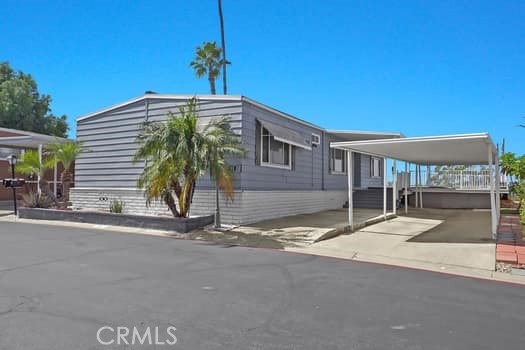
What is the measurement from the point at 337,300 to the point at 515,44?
1456 centimetres

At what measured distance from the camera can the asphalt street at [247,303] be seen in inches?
129

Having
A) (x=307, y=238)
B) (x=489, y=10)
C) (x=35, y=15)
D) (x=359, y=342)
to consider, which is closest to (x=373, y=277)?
(x=359, y=342)

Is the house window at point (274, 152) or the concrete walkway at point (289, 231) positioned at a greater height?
the house window at point (274, 152)

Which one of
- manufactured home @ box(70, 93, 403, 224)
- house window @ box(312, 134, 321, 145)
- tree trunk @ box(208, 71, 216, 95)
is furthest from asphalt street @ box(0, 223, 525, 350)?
tree trunk @ box(208, 71, 216, 95)

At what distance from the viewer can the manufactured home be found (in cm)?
1137

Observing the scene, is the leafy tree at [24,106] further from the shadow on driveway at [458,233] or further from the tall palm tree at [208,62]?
the shadow on driveway at [458,233]

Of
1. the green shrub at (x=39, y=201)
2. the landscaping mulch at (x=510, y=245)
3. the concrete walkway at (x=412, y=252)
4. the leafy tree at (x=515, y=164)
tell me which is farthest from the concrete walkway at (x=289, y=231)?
the green shrub at (x=39, y=201)

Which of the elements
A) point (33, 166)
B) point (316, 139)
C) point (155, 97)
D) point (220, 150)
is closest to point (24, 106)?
point (33, 166)

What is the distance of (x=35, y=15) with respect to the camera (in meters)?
14.3

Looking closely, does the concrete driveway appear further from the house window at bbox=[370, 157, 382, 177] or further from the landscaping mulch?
the house window at bbox=[370, 157, 382, 177]

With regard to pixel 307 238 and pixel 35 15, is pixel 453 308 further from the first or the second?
pixel 35 15

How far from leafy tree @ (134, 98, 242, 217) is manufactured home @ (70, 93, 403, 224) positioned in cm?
140

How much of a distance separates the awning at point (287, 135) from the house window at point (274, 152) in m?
0.33

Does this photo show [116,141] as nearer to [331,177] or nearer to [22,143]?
[22,143]
